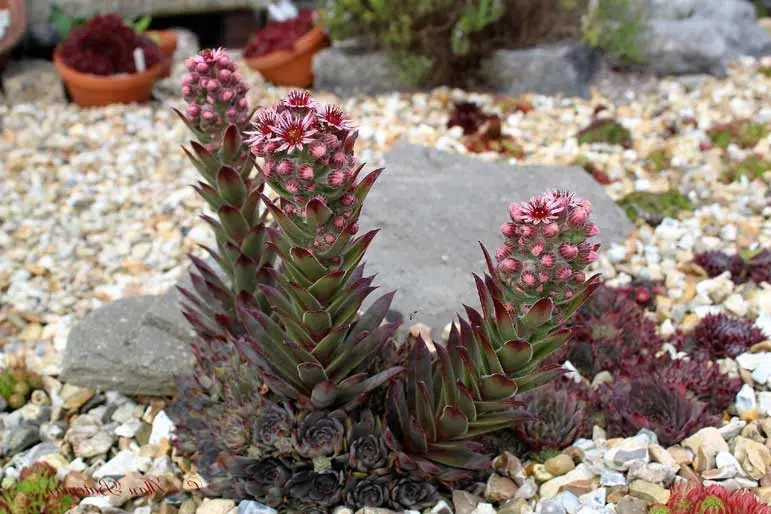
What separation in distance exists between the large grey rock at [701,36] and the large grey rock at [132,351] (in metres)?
4.66

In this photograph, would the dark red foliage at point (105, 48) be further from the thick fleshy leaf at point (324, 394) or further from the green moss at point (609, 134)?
the thick fleshy leaf at point (324, 394)

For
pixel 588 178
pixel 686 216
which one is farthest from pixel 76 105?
pixel 686 216

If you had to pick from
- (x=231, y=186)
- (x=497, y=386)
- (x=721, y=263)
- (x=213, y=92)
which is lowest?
(x=721, y=263)

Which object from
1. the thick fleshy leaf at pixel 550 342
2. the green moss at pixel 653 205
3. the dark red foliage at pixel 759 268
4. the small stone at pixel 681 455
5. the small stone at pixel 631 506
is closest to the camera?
the thick fleshy leaf at pixel 550 342

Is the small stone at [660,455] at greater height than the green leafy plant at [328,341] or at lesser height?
lesser

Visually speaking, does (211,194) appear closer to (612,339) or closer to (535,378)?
(535,378)

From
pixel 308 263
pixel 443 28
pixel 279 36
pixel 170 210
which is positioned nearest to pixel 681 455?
pixel 308 263

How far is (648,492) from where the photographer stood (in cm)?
255

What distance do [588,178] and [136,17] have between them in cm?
569

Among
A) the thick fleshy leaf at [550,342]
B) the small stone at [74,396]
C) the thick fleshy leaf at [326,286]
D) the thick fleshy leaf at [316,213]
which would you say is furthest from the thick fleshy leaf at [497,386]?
the small stone at [74,396]

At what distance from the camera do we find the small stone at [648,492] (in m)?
2.53

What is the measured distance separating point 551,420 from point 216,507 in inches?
47.5

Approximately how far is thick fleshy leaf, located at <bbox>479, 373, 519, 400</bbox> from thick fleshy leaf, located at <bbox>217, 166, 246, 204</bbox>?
1061 mm

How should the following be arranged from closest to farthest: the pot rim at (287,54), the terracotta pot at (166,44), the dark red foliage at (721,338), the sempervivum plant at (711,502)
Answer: the sempervivum plant at (711,502) < the dark red foliage at (721,338) < the pot rim at (287,54) < the terracotta pot at (166,44)
